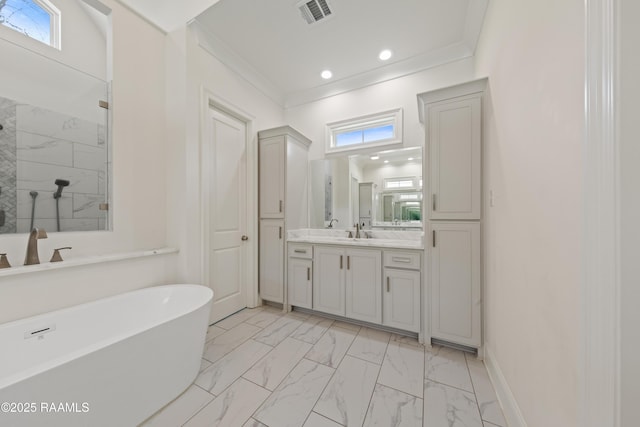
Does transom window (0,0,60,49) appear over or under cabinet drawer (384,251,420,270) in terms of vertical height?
over

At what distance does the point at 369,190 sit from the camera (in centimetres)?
274

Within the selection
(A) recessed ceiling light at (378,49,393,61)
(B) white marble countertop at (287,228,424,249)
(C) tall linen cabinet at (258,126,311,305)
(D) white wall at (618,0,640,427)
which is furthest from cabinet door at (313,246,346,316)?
(A) recessed ceiling light at (378,49,393,61)

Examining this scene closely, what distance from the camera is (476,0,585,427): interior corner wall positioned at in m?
0.72

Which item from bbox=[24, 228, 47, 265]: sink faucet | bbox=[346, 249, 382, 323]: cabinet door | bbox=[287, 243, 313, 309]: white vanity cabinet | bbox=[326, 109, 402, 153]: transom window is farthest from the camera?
bbox=[326, 109, 402, 153]: transom window

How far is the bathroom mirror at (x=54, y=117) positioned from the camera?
5.15 feet

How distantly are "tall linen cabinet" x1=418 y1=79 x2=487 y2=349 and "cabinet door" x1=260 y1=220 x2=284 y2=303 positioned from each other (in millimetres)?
1596

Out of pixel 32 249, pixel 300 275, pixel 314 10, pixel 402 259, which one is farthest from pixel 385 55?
pixel 32 249

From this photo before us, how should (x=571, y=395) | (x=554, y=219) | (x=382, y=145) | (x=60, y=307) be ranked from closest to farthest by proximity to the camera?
(x=571, y=395)
(x=554, y=219)
(x=60, y=307)
(x=382, y=145)

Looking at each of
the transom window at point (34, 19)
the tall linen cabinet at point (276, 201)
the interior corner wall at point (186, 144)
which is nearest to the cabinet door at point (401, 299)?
the tall linen cabinet at point (276, 201)

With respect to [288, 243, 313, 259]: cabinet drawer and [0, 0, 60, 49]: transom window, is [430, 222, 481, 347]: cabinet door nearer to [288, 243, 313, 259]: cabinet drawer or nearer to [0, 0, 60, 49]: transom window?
[288, 243, 313, 259]: cabinet drawer

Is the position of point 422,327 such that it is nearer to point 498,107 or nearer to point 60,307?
point 498,107

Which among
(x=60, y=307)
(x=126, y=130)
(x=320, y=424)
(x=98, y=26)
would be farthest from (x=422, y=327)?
(x=98, y=26)

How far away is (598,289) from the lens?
61cm

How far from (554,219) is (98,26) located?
3.70 metres
